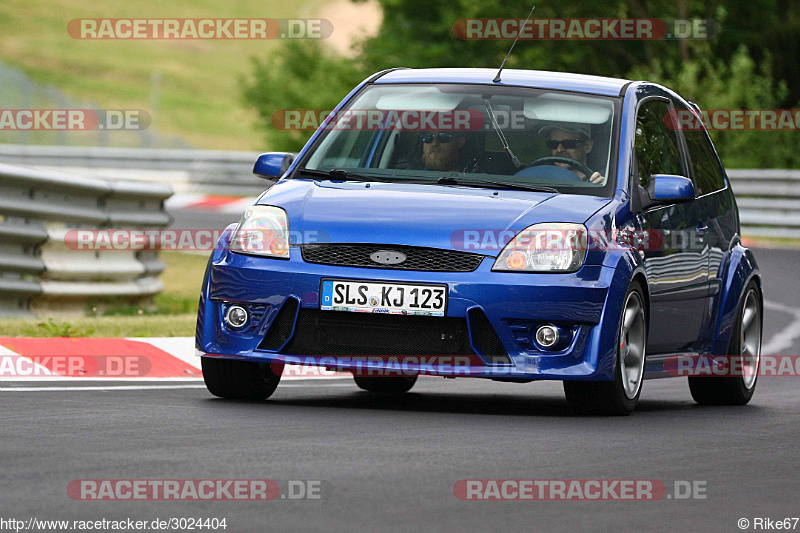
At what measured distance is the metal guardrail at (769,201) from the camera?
26.0 metres

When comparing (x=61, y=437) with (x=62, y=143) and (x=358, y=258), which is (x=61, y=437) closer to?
(x=358, y=258)

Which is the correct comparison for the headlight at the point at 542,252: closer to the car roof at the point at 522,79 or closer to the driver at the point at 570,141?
the driver at the point at 570,141

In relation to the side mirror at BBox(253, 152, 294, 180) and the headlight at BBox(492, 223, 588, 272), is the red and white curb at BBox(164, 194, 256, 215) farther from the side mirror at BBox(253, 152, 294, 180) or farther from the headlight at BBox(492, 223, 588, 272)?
the headlight at BBox(492, 223, 588, 272)

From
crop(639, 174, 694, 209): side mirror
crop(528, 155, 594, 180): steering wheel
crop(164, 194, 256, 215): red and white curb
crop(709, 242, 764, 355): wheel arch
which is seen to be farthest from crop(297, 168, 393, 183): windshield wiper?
crop(164, 194, 256, 215): red and white curb

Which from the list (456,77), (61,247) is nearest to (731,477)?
(456,77)

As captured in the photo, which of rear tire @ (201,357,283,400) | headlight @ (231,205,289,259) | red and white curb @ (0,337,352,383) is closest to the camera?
headlight @ (231,205,289,259)

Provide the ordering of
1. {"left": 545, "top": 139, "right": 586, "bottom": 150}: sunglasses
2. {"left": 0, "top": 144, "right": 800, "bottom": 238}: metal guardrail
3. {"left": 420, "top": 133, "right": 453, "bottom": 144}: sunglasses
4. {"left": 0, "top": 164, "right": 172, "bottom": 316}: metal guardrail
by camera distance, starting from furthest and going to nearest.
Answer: {"left": 0, "top": 144, "right": 800, "bottom": 238}: metal guardrail → {"left": 0, "top": 164, "right": 172, "bottom": 316}: metal guardrail → {"left": 420, "top": 133, "right": 453, "bottom": 144}: sunglasses → {"left": 545, "top": 139, "right": 586, "bottom": 150}: sunglasses

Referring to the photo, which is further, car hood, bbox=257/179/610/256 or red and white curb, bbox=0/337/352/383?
red and white curb, bbox=0/337/352/383

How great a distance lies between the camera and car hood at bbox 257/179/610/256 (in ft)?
27.4

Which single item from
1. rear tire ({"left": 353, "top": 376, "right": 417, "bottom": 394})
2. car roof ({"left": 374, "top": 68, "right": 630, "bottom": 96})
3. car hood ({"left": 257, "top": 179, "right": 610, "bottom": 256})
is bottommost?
rear tire ({"left": 353, "top": 376, "right": 417, "bottom": 394})

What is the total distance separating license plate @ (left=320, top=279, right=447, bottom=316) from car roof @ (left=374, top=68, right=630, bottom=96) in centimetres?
198

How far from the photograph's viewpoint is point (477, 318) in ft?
27.2

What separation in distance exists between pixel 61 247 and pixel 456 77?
4.69 meters

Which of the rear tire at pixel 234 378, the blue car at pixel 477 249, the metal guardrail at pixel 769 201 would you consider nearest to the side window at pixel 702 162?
the blue car at pixel 477 249
